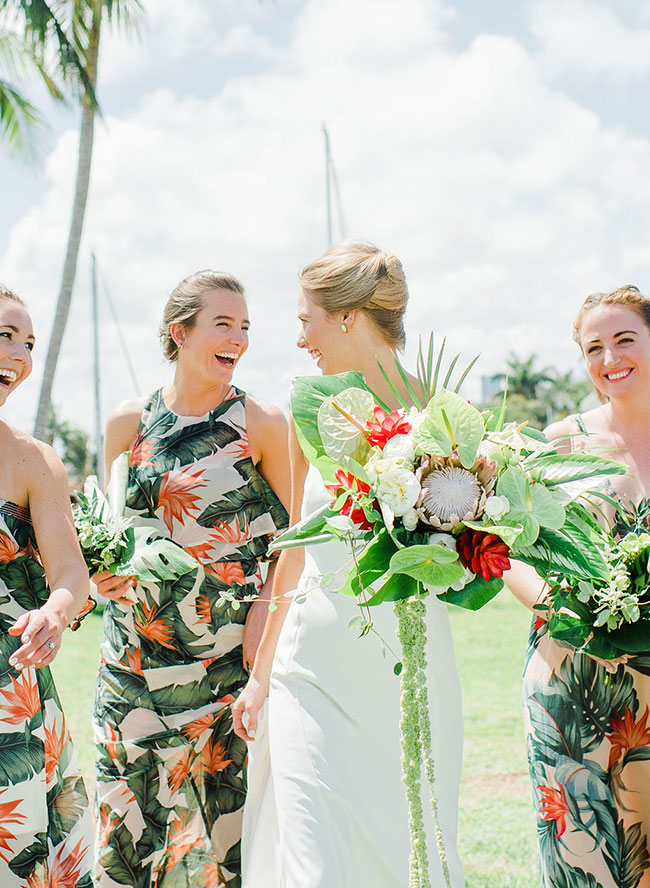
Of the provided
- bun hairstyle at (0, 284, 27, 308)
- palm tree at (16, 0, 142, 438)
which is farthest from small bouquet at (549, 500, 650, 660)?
palm tree at (16, 0, 142, 438)

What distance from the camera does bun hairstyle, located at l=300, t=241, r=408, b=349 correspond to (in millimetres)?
3555

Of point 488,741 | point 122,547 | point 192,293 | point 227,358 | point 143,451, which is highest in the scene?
point 192,293

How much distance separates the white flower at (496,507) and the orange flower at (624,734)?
1.56 meters

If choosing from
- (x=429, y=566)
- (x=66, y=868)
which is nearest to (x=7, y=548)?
(x=66, y=868)

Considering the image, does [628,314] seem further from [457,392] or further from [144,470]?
[144,470]

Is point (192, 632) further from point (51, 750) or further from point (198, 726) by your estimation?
point (51, 750)

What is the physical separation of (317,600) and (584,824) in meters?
1.18

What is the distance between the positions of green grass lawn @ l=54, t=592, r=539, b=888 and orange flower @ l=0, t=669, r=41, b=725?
112 inches

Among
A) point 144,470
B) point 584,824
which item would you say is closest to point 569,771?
point 584,824

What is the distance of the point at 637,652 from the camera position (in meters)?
3.17

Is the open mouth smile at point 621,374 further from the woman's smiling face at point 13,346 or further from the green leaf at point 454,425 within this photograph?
the woman's smiling face at point 13,346

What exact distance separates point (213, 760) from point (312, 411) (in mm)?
2362

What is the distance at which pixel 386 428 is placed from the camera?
7.72ft

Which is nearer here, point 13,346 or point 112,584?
point 13,346
